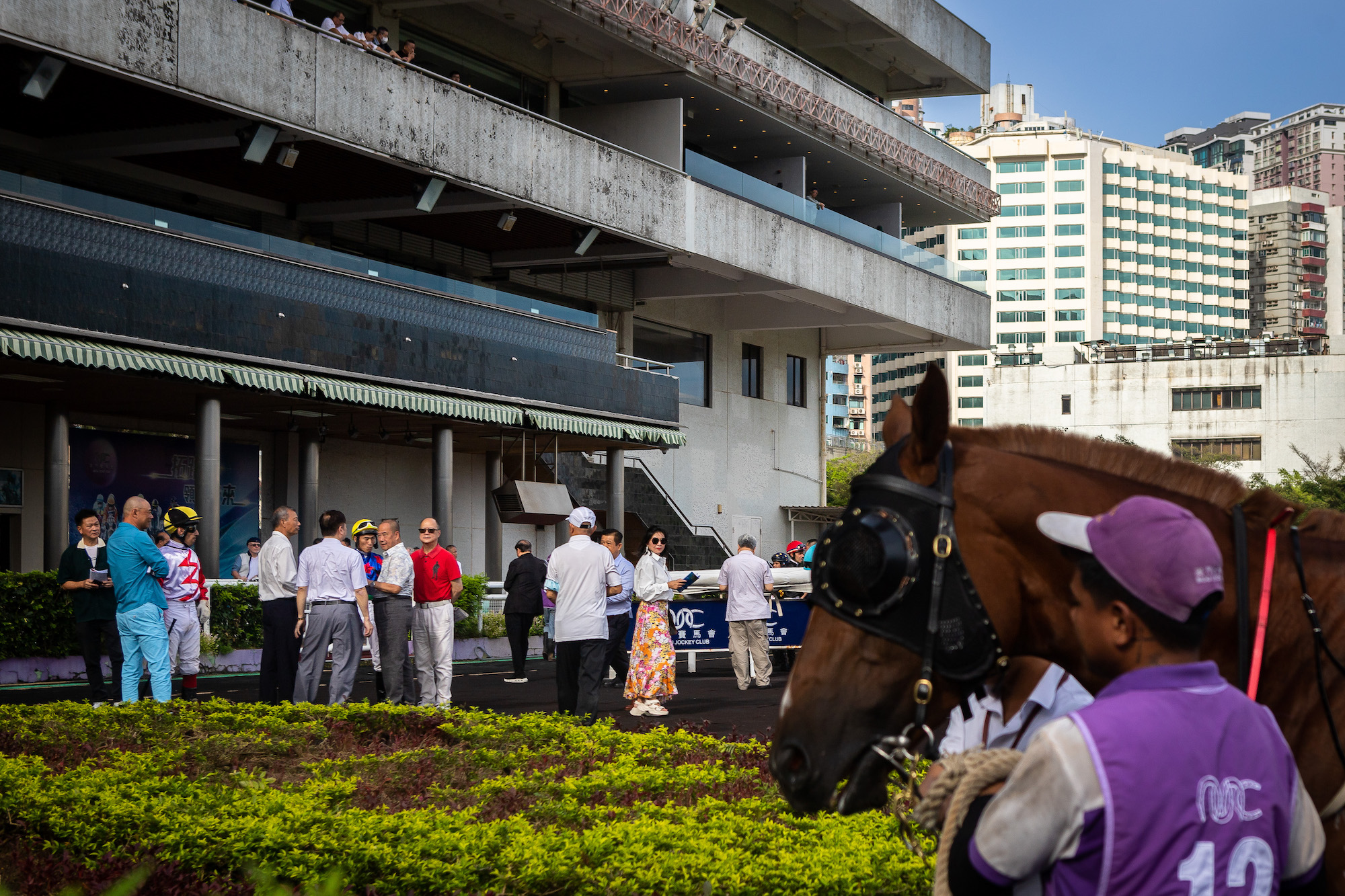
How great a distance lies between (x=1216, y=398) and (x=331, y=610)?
8558 centimetres

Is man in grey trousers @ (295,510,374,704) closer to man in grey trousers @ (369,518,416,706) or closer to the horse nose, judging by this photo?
man in grey trousers @ (369,518,416,706)

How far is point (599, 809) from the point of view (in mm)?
6039

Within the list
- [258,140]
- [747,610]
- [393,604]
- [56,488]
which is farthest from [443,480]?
[393,604]

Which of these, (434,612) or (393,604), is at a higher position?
(393,604)

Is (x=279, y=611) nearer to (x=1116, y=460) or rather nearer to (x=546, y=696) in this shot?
(x=546, y=696)

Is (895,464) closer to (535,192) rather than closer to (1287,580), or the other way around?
(1287,580)

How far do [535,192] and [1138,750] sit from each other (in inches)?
861

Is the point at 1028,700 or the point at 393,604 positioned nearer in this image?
the point at 1028,700

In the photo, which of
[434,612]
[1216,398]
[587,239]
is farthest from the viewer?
[1216,398]

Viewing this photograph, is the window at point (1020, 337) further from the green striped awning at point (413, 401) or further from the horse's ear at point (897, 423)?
the horse's ear at point (897, 423)

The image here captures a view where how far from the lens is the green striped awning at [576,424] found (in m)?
24.0

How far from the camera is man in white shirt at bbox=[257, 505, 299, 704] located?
12164mm

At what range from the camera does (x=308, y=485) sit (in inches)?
934

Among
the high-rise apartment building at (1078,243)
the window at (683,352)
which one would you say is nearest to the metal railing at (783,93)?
the window at (683,352)
